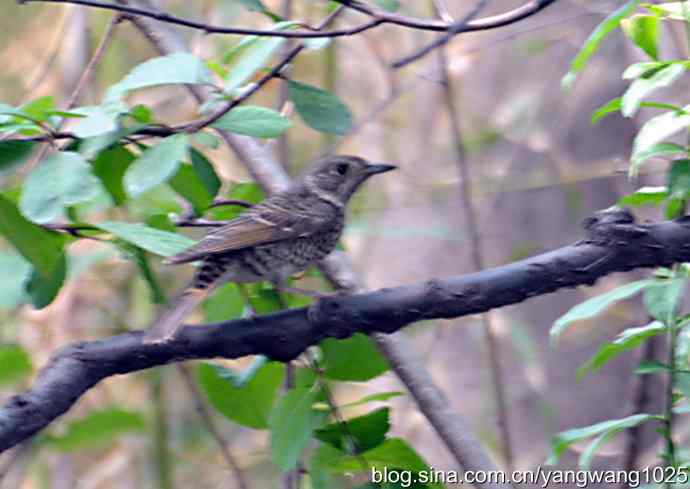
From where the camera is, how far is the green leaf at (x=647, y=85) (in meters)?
1.76

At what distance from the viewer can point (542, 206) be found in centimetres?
523

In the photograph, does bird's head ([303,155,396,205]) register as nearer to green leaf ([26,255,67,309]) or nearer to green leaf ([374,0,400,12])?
green leaf ([374,0,400,12])

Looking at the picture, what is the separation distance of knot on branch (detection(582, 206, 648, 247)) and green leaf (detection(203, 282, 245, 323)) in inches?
32.8

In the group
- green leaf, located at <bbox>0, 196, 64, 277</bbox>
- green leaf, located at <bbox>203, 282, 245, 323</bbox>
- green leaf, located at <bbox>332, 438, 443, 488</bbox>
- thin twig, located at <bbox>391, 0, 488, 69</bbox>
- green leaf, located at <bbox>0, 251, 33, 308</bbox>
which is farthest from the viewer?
green leaf, located at <bbox>203, 282, 245, 323</bbox>

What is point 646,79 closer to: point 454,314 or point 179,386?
point 454,314

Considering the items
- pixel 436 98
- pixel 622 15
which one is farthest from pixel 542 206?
pixel 622 15

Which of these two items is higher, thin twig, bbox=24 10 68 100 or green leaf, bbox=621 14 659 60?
green leaf, bbox=621 14 659 60

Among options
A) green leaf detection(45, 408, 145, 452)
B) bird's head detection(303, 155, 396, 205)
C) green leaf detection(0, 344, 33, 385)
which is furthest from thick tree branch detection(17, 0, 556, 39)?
bird's head detection(303, 155, 396, 205)

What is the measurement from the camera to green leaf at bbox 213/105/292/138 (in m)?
1.84

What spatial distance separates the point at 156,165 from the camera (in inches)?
66.6

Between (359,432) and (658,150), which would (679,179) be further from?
(359,432)

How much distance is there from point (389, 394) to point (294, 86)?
1.98 feet

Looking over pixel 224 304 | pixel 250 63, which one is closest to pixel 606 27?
pixel 250 63

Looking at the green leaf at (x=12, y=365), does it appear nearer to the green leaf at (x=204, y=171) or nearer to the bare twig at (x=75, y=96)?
the bare twig at (x=75, y=96)
